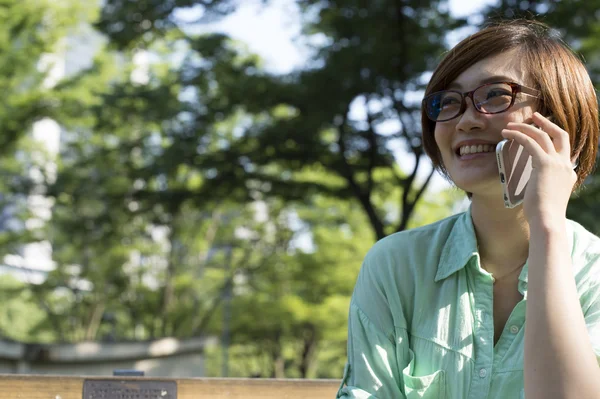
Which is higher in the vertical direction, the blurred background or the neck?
the blurred background

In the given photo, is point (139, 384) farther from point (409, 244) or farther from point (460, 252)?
point (460, 252)

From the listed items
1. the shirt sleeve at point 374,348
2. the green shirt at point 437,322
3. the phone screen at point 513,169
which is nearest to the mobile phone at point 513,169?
the phone screen at point 513,169

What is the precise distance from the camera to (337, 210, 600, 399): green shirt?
5.65 feet

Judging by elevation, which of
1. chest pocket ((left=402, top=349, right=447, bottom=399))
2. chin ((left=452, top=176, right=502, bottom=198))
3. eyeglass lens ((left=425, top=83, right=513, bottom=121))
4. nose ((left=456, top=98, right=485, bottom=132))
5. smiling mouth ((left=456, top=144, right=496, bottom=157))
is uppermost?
eyeglass lens ((left=425, top=83, right=513, bottom=121))

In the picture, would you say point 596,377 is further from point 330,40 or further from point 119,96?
point 119,96

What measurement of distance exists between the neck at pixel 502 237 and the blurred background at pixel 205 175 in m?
3.31

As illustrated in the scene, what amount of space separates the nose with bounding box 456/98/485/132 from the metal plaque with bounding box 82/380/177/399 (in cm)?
95

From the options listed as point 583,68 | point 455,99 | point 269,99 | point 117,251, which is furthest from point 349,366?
point 117,251

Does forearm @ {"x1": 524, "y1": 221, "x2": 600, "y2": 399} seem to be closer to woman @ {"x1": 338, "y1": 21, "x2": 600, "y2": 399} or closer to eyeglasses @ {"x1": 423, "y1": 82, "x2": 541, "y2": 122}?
woman @ {"x1": 338, "y1": 21, "x2": 600, "y2": 399}

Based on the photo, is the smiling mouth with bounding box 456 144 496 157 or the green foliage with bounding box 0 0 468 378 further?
the green foliage with bounding box 0 0 468 378

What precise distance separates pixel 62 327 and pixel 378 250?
16.7 meters

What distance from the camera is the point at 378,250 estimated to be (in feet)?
6.32

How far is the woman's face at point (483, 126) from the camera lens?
178cm

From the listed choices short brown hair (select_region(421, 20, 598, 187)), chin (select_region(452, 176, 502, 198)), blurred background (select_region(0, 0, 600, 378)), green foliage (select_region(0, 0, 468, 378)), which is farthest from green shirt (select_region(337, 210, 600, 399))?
green foliage (select_region(0, 0, 468, 378))
